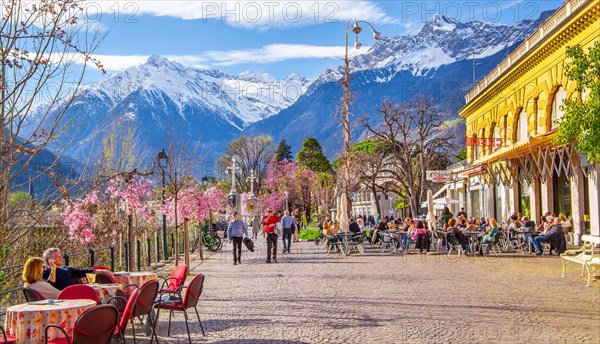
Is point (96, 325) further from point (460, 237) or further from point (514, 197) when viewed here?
point (514, 197)

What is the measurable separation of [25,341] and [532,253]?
66.8 ft

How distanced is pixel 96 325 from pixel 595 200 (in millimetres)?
24317

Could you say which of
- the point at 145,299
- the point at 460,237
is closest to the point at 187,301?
the point at 145,299

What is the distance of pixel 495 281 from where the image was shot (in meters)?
16.7

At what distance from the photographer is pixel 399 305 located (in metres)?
13.0

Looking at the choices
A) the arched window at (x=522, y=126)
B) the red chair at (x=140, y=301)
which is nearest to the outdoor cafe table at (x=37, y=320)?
the red chair at (x=140, y=301)

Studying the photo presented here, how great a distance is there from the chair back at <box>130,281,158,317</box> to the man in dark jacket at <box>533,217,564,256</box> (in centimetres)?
1767

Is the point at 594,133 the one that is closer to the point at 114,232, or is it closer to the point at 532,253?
the point at 532,253

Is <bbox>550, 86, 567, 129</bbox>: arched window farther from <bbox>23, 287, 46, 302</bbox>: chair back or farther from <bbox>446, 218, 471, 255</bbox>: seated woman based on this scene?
<bbox>23, 287, 46, 302</bbox>: chair back

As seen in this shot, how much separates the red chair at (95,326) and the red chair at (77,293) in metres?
1.21

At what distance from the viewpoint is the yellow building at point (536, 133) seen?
2894cm

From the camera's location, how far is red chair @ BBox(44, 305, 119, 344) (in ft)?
24.8

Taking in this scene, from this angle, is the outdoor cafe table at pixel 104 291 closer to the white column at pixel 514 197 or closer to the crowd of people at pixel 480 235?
the crowd of people at pixel 480 235

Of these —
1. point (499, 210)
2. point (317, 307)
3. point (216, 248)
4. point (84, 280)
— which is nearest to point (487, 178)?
point (499, 210)
